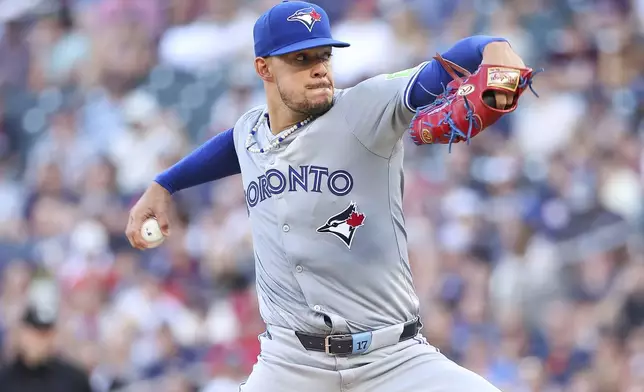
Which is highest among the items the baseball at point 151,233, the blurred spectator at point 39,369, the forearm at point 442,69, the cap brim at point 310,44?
the cap brim at point 310,44

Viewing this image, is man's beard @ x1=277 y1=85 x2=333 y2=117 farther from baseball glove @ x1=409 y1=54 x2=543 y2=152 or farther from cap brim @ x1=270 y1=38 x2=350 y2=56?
baseball glove @ x1=409 y1=54 x2=543 y2=152

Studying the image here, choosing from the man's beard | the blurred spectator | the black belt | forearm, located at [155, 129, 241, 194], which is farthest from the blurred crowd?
the man's beard

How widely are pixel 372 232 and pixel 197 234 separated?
562 centimetres

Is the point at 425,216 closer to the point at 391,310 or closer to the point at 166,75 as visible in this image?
the point at 166,75

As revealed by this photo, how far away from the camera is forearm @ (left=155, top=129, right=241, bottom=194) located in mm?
4941

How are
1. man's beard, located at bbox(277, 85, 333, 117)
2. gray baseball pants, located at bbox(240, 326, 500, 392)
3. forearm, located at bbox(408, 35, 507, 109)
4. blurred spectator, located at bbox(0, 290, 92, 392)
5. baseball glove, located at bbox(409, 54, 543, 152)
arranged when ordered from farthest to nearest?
blurred spectator, located at bbox(0, 290, 92, 392) → man's beard, located at bbox(277, 85, 333, 117) → gray baseball pants, located at bbox(240, 326, 500, 392) → forearm, located at bbox(408, 35, 507, 109) → baseball glove, located at bbox(409, 54, 543, 152)

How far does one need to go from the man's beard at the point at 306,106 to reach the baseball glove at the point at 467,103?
48 centimetres

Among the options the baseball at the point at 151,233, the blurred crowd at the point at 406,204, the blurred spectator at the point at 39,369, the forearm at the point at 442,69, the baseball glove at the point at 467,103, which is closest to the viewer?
the baseball glove at the point at 467,103

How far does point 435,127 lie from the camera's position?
3869mm

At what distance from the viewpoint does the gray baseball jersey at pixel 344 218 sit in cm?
428

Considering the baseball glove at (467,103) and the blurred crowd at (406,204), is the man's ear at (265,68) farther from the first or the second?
the blurred crowd at (406,204)

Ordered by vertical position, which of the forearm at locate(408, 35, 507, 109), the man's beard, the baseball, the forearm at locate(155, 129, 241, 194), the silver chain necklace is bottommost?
the baseball

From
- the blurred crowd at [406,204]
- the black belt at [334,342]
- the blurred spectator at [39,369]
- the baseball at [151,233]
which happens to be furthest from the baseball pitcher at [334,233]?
the blurred crowd at [406,204]

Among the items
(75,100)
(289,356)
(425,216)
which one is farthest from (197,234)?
(289,356)
